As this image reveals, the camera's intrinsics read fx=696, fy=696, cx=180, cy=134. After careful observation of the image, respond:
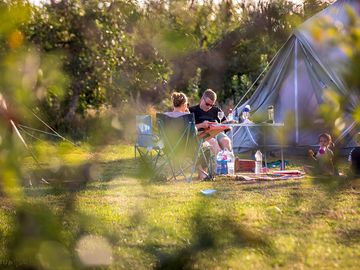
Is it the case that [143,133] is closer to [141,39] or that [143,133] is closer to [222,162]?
[141,39]

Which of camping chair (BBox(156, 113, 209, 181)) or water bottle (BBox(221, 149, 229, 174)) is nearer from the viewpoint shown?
camping chair (BBox(156, 113, 209, 181))

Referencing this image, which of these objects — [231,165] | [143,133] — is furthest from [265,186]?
[143,133]

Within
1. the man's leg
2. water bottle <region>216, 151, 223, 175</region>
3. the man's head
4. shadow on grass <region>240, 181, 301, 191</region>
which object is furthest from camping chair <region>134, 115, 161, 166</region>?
the man's leg

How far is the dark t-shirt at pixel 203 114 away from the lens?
815cm

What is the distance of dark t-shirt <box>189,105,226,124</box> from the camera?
8148 mm

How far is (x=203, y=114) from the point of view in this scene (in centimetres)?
820

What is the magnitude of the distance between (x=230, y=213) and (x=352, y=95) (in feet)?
1.05

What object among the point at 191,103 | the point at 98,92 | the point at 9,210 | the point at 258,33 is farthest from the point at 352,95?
the point at 191,103

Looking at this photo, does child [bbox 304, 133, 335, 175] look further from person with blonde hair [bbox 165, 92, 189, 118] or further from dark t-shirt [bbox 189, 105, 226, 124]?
dark t-shirt [bbox 189, 105, 226, 124]

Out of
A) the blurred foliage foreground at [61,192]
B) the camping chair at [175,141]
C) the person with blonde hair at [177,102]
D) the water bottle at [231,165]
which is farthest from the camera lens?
the water bottle at [231,165]

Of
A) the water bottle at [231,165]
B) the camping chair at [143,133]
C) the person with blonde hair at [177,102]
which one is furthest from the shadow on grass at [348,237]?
the water bottle at [231,165]

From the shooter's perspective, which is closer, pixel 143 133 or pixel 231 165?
pixel 143 133

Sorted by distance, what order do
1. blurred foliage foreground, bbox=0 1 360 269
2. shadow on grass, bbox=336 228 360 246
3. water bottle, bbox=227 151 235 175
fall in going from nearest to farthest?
blurred foliage foreground, bbox=0 1 360 269 < shadow on grass, bbox=336 228 360 246 < water bottle, bbox=227 151 235 175

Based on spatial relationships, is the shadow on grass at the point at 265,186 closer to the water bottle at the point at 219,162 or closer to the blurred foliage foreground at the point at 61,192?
the water bottle at the point at 219,162
